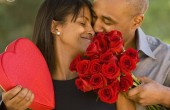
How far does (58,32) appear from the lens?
9.73 ft

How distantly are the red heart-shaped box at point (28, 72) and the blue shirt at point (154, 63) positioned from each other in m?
0.64

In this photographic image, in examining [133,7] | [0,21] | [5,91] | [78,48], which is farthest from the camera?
[0,21]

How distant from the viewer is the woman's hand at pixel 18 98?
262 centimetres

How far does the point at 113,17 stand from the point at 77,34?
1.22 ft

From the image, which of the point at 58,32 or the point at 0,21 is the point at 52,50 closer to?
the point at 58,32

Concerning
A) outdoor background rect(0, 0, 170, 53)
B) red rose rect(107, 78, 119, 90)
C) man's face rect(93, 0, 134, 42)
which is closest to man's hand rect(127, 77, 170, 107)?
red rose rect(107, 78, 119, 90)

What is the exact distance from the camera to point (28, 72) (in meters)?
2.79

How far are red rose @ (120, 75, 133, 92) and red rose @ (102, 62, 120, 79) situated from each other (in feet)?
0.21

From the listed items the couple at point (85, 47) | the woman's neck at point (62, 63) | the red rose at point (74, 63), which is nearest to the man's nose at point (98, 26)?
the couple at point (85, 47)

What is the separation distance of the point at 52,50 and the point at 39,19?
21 cm

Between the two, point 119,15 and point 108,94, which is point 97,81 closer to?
point 108,94

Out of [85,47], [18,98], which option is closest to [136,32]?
[85,47]

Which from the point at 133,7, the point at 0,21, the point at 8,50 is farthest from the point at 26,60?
the point at 0,21

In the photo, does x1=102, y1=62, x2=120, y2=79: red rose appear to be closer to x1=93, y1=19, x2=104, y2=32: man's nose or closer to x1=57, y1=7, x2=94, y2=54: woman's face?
x1=57, y1=7, x2=94, y2=54: woman's face
